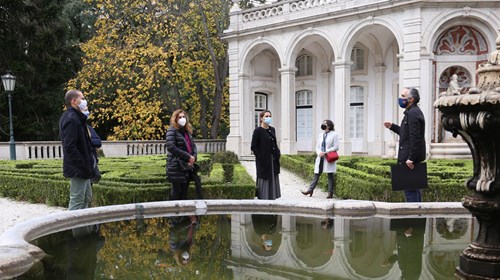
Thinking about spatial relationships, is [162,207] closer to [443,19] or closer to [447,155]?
[447,155]

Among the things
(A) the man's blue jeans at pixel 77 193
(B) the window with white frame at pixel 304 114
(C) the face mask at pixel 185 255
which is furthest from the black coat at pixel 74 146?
(B) the window with white frame at pixel 304 114

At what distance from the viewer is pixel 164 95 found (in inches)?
884

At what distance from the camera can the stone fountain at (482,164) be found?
3.28 metres

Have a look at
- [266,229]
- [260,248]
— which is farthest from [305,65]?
[260,248]

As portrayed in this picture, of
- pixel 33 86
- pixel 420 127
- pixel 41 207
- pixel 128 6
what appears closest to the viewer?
pixel 420 127

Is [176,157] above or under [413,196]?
above

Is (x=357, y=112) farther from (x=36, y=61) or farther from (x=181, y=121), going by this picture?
(x=36, y=61)

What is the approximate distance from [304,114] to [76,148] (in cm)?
1791

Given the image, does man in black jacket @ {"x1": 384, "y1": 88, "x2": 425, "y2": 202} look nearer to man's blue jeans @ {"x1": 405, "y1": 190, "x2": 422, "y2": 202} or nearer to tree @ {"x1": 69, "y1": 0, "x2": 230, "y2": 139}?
man's blue jeans @ {"x1": 405, "y1": 190, "x2": 422, "y2": 202}

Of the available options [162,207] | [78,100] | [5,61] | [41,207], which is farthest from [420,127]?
[5,61]

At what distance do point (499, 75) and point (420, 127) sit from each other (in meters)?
2.79

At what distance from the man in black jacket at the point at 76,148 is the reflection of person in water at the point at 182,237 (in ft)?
3.96

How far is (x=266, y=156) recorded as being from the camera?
7.68 meters

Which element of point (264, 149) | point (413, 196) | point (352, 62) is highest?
point (352, 62)
